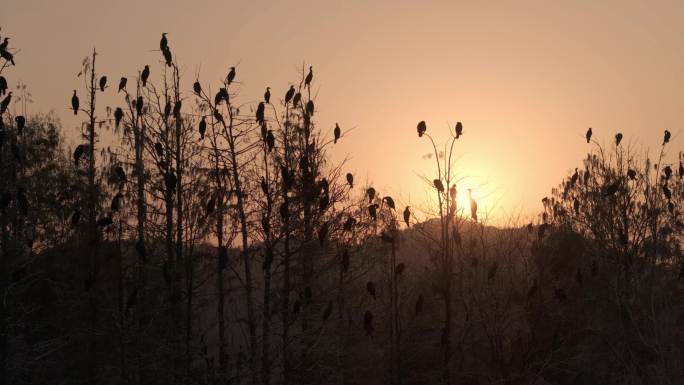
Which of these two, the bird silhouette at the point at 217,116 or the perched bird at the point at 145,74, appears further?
the bird silhouette at the point at 217,116

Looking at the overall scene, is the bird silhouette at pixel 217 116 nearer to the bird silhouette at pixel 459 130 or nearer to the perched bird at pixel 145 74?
the perched bird at pixel 145 74

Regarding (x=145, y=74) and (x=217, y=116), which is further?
(x=217, y=116)

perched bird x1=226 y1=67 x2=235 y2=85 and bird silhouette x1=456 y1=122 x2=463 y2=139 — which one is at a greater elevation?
perched bird x1=226 y1=67 x2=235 y2=85

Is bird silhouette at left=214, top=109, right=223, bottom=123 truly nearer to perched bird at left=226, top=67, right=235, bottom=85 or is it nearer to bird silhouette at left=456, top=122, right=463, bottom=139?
perched bird at left=226, top=67, right=235, bottom=85

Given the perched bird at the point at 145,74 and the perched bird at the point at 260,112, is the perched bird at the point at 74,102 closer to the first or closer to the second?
the perched bird at the point at 145,74

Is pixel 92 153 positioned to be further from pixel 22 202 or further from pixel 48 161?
pixel 22 202

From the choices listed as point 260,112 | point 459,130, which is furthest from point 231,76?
point 459,130

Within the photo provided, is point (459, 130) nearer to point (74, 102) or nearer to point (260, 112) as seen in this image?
point (260, 112)

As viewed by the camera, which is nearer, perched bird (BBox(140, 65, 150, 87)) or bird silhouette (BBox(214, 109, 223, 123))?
perched bird (BBox(140, 65, 150, 87))

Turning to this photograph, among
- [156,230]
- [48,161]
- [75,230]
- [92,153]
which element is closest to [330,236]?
[156,230]

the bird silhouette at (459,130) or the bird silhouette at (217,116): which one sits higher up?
the bird silhouette at (217,116)

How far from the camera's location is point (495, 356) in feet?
70.3

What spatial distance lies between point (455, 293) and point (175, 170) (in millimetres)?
12774

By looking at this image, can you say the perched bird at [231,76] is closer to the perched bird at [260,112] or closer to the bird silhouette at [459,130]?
the perched bird at [260,112]
